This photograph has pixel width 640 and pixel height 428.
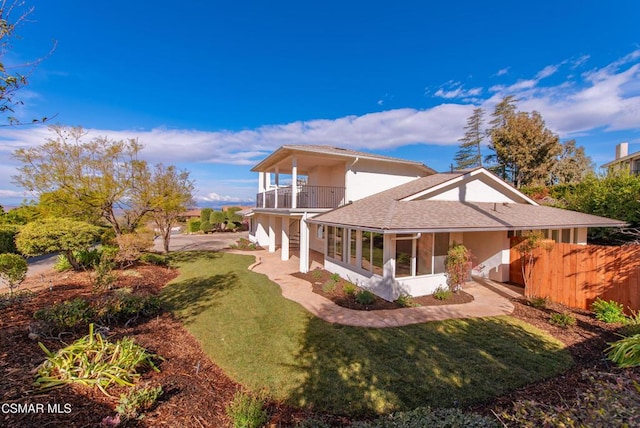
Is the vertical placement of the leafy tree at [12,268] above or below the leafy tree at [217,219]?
below

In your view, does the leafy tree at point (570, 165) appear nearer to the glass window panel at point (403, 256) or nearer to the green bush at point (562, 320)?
the green bush at point (562, 320)

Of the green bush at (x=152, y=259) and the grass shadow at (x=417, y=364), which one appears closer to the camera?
the grass shadow at (x=417, y=364)

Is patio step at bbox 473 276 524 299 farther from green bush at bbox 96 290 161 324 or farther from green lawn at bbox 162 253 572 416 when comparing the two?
green bush at bbox 96 290 161 324

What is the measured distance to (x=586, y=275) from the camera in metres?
8.69

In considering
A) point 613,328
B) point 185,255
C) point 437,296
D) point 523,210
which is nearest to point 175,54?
point 185,255

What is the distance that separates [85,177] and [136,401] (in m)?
13.5

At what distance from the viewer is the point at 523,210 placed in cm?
1314

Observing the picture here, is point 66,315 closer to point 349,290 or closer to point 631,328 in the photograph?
point 349,290

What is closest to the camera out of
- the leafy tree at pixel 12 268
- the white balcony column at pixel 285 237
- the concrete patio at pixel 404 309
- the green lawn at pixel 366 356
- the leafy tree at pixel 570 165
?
the green lawn at pixel 366 356

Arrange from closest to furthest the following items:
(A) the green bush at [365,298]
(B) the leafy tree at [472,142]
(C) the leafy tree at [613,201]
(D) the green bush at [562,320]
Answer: (D) the green bush at [562,320]
(A) the green bush at [365,298]
(C) the leafy tree at [613,201]
(B) the leafy tree at [472,142]

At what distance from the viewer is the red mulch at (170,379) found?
3406 mm

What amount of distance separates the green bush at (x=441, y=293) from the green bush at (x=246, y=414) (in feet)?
25.8

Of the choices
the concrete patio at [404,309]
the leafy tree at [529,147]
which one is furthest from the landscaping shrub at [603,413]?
the leafy tree at [529,147]

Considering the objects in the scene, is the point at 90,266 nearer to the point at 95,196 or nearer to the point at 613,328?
the point at 95,196
